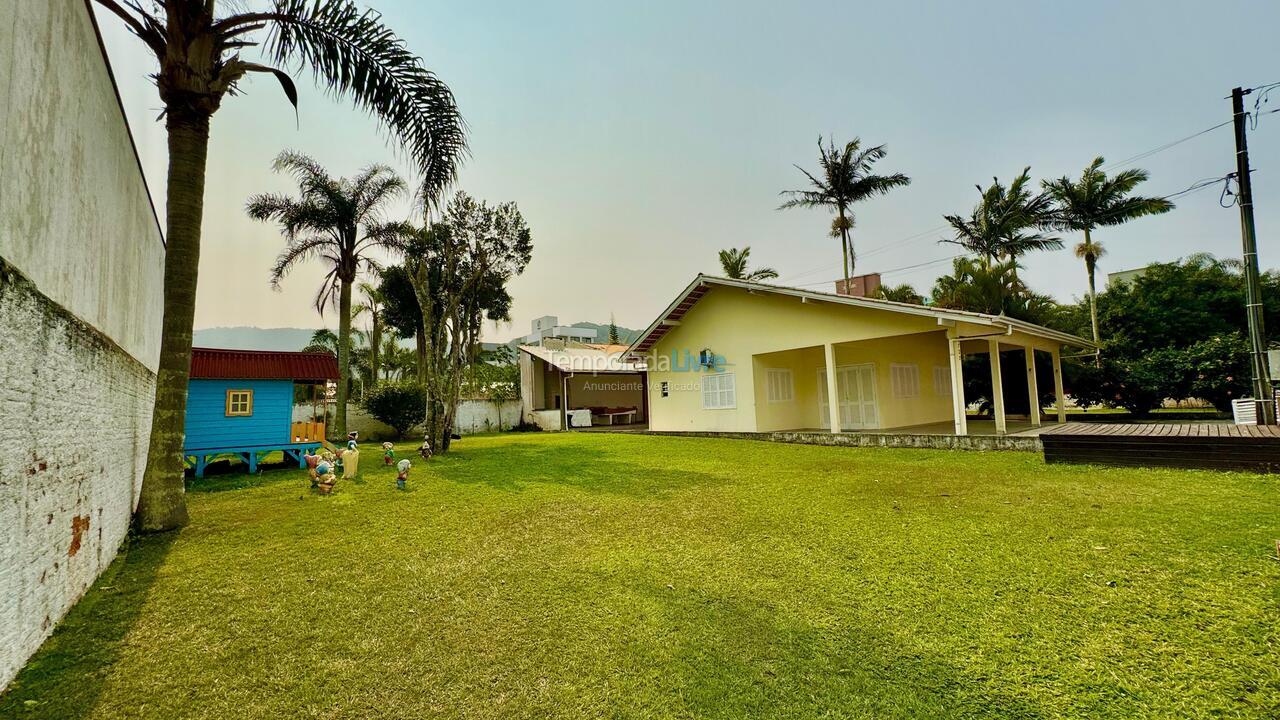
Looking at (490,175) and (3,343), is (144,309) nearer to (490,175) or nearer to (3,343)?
(3,343)

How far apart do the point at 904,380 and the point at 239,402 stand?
1667 cm

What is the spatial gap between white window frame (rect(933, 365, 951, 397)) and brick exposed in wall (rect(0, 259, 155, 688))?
17679 millimetres

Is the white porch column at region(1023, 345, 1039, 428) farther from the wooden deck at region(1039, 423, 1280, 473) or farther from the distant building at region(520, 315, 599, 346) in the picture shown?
the distant building at region(520, 315, 599, 346)

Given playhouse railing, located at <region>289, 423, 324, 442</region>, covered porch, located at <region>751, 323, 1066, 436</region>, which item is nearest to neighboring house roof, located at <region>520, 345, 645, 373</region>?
covered porch, located at <region>751, 323, 1066, 436</region>

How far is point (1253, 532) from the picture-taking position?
4.23 meters

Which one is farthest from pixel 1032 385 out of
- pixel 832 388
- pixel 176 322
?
pixel 176 322

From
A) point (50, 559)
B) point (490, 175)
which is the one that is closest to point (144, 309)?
point (50, 559)

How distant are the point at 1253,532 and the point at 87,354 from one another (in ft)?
30.6

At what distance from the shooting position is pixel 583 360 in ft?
72.1

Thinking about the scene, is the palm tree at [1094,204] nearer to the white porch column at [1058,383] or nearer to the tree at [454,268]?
the white porch column at [1058,383]

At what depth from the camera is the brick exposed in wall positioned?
2.12 meters

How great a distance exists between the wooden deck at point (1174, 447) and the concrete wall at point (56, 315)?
11.5m

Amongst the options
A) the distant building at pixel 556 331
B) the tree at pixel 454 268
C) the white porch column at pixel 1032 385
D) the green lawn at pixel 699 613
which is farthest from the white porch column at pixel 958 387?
the distant building at pixel 556 331

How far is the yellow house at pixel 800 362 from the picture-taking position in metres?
12.2
